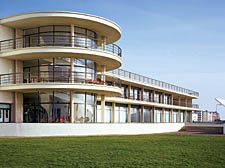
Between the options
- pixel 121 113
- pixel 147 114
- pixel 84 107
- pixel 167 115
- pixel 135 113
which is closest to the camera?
pixel 84 107

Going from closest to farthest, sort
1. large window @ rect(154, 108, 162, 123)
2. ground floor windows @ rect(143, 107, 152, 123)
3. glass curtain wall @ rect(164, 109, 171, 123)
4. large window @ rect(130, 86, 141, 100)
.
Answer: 1. large window @ rect(130, 86, 141, 100)
2. ground floor windows @ rect(143, 107, 152, 123)
3. large window @ rect(154, 108, 162, 123)
4. glass curtain wall @ rect(164, 109, 171, 123)

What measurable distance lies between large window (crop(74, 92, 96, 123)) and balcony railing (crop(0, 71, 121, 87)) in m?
1.31

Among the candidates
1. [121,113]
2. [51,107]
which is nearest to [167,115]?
[121,113]

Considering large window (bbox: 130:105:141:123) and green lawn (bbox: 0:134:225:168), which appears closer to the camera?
green lawn (bbox: 0:134:225:168)

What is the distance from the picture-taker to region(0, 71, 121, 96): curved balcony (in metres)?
27.3

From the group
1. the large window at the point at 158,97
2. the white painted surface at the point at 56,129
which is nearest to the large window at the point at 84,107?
the white painted surface at the point at 56,129

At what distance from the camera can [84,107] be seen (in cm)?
2936

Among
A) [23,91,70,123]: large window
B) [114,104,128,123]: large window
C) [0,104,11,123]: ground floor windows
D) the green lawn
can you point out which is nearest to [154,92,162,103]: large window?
[114,104,128,123]: large window

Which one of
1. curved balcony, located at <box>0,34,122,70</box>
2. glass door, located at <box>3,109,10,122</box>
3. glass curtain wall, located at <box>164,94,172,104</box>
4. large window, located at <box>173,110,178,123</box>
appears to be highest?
curved balcony, located at <box>0,34,122,70</box>

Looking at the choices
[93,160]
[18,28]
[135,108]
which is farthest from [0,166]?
[135,108]

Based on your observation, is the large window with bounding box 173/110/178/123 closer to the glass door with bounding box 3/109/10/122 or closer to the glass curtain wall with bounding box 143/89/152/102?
the glass curtain wall with bounding box 143/89/152/102

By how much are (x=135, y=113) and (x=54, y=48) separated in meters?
26.1

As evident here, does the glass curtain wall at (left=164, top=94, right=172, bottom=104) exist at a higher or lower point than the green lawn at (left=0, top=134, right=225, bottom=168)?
higher

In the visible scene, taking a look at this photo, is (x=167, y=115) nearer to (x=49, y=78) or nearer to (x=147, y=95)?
(x=147, y=95)
